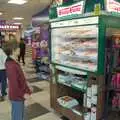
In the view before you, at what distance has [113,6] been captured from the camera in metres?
3.53

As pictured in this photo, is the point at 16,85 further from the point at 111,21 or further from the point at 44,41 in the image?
the point at 44,41

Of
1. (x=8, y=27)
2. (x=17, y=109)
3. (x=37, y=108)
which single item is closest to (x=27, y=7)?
(x=8, y=27)

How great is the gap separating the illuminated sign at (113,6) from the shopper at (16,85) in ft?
5.07

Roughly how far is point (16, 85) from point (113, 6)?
6.06ft

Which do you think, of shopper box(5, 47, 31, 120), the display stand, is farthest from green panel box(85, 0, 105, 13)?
shopper box(5, 47, 31, 120)

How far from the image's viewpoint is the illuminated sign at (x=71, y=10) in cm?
370

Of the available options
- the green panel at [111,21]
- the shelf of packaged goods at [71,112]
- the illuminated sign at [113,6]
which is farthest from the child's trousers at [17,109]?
the illuminated sign at [113,6]

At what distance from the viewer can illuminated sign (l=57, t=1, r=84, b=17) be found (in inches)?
146

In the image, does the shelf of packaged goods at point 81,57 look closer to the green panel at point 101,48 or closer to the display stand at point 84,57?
the display stand at point 84,57

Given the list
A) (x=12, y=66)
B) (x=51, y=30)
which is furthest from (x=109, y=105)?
(x=51, y=30)

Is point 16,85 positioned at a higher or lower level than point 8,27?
lower

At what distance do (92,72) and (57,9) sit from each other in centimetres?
152

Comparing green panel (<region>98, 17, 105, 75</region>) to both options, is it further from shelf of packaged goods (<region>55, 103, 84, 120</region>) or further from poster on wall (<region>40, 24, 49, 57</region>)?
poster on wall (<region>40, 24, 49, 57</region>)

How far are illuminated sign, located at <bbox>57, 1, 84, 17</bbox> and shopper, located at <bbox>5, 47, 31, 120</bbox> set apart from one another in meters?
1.31
